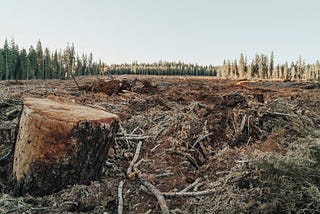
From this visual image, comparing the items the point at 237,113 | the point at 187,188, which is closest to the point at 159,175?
Result: the point at 187,188

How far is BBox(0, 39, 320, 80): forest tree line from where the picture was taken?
228 ft

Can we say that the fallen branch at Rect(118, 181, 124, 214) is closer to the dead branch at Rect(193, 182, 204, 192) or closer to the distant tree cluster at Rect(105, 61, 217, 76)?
the dead branch at Rect(193, 182, 204, 192)

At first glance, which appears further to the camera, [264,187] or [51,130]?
[51,130]

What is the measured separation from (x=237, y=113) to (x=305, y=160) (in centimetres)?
351

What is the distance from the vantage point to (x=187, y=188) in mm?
4566

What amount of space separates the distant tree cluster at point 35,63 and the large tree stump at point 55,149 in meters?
64.2

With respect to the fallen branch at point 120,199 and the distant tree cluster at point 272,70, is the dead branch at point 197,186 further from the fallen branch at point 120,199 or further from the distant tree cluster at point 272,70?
the distant tree cluster at point 272,70

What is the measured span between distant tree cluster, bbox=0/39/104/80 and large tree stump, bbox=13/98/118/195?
6421 centimetres

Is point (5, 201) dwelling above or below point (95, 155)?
Answer: below

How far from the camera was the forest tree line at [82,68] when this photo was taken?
69.6 meters

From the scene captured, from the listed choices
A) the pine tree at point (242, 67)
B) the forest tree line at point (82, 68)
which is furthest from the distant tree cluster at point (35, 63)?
the pine tree at point (242, 67)

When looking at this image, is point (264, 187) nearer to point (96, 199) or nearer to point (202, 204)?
point (202, 204)

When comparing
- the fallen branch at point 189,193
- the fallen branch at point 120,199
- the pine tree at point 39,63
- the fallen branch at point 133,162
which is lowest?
the fallen branch at point 120,199

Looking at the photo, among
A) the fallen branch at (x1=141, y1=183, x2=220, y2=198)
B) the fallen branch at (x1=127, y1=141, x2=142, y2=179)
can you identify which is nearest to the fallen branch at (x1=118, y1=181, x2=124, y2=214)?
the fallen branch at (x1=127, y1=141, x2=142, y2=179)
